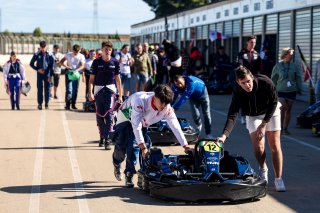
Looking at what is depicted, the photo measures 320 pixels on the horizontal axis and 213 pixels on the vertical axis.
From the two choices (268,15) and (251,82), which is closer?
(251,82)

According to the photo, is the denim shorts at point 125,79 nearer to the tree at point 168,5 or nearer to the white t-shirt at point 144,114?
the white t-shirt at point 144,114

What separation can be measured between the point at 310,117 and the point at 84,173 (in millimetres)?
7637

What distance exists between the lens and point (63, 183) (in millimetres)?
10805

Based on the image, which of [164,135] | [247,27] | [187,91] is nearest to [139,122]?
[187,91]

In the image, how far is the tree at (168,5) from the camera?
90.9 m

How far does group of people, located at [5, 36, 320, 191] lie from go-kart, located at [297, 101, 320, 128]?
887mm

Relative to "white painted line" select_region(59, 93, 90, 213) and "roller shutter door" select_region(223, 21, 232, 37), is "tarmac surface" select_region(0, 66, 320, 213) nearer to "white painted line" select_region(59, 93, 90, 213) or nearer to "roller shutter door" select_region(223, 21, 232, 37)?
"white painted line" select_region(59, 93, 90, 213)

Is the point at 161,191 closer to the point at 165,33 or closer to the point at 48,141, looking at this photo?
the point at 48,141

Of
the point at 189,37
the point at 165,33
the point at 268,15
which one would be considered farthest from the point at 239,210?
the point at 165,33

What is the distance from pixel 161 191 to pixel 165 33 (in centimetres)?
5265

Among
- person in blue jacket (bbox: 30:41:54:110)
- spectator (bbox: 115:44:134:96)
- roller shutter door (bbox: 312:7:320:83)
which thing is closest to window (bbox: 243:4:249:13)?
roller shutter door (bbox: 312:7:320:83)

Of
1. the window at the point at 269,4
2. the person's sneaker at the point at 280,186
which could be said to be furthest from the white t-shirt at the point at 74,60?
the person's sneaker at the point at 280,186

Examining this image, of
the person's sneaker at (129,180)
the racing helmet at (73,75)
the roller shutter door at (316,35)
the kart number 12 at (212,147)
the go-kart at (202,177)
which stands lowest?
the person's sneaker at (129,180)

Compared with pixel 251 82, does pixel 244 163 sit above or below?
below
